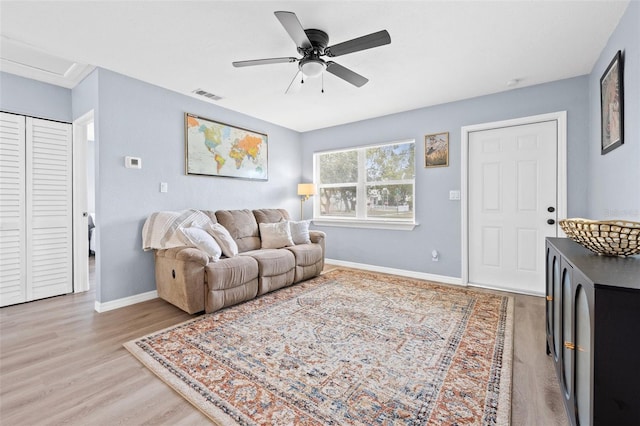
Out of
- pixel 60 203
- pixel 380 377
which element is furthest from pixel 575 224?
pixel 60 203

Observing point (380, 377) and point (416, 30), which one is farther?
point (416, 30)

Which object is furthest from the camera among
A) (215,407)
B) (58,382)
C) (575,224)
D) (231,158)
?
(231,158)

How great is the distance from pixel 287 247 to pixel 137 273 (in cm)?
173

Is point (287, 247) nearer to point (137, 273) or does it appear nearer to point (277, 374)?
point (137, 273)

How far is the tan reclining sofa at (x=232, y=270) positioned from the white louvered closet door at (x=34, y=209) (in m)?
1.31

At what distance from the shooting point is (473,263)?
12.4ft

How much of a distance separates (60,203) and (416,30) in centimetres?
419

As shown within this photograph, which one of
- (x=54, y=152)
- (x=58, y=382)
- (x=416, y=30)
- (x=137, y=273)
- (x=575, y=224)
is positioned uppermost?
(x=416, y=30)

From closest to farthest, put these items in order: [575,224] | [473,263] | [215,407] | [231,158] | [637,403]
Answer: [637,403] < [575,224] < [215,407] < [473,263] < [231,158]

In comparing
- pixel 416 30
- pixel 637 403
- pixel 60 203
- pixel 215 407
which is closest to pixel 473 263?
pixel 416 30

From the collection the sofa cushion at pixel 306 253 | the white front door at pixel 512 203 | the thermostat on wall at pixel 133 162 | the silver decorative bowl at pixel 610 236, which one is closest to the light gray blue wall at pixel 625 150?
the white front door at pixel 512 203

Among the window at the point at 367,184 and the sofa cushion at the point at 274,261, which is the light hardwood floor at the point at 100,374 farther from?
the window at the point at 367,184

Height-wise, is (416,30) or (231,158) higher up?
(416,30)

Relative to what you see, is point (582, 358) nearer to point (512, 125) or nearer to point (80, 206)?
point (512, 125)
